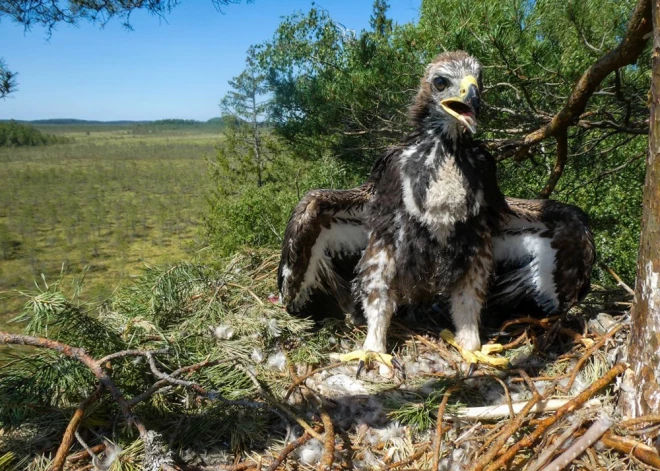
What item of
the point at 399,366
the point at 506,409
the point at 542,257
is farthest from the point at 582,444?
the point at 542,257

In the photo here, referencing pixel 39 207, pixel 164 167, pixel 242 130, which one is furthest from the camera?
pixel 164 167

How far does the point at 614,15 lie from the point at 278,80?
3.62 meters

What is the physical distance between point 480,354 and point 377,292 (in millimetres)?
702

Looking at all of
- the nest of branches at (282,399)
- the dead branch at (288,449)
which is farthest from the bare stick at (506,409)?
the dead branch at (288,449)

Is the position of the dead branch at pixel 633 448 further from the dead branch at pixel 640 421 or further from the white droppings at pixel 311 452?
the white droppings at pixel 311 452

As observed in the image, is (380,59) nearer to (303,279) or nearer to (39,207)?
(303,279)

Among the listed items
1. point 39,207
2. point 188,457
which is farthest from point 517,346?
point 39,207

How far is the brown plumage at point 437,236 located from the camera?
7.50 feet

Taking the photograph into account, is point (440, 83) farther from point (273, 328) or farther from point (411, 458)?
point (411, 458)

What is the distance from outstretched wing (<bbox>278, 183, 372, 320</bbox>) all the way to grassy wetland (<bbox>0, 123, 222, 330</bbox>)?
440 inches

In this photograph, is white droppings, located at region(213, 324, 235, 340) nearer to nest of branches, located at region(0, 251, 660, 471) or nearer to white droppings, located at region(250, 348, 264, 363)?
nest of branches, located at region(0, 251, 660, 471)

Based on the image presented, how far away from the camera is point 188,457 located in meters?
1.81

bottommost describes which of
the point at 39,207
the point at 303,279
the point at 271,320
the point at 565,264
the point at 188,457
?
the point at 39,207

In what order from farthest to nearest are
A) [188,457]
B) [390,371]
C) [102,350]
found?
[390,371], [102,350], [188,457]
